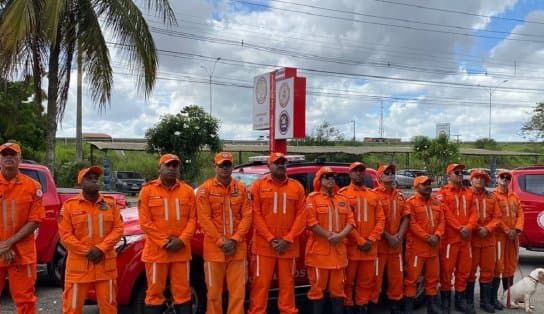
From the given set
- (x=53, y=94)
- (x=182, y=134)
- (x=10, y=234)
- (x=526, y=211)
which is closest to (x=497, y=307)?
(x=526, y=211)

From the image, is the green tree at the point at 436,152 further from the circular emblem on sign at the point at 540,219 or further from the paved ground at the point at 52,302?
the paved ground at the point at 52,302

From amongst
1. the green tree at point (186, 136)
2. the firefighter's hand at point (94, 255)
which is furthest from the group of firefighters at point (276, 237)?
the green tree at point (186, 136)

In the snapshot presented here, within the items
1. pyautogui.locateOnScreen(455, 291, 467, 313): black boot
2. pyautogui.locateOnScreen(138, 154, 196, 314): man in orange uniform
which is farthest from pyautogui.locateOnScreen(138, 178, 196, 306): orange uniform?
pyautogui.locateOnScreen(455, 291, 467, 313): black boot

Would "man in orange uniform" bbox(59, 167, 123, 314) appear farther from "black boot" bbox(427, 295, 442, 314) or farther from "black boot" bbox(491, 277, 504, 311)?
"black boot" bbox(491, 277, 504, 311)

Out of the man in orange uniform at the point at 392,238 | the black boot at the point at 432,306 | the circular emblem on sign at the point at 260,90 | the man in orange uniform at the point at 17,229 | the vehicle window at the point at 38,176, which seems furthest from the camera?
the circular emblem on sign at the point at 260,90

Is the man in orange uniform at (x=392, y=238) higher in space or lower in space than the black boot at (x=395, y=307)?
higher

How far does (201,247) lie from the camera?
5699 millimetres

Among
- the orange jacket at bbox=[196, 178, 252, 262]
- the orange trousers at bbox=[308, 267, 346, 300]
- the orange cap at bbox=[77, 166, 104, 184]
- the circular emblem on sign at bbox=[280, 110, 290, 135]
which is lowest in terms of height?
the orange trousers at bbox=[308, 267, 346, 300]

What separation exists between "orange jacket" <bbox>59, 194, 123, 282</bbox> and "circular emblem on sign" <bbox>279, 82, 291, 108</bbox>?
7.17m

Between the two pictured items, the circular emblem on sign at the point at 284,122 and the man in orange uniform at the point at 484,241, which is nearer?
the man in orange uniform at the point at 484,241

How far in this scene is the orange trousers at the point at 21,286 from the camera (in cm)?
496

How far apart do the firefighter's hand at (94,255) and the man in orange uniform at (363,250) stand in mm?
2617

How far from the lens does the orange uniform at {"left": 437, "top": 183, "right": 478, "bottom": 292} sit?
6.61 m

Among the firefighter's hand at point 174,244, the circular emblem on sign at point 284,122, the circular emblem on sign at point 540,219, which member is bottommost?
the circular emblem on sign at point 540,219
